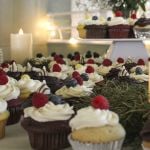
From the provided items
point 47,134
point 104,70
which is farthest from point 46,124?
point 104,70

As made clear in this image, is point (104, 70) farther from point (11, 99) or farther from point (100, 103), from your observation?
point (100, 103)

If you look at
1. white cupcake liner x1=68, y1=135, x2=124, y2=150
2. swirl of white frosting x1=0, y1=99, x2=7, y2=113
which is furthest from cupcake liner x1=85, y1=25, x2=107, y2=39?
white cupcake liner x1=68, y1=135, x2=124, y2=150

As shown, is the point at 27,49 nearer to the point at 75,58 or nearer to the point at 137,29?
the point at 75,58

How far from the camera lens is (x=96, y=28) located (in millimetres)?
1612

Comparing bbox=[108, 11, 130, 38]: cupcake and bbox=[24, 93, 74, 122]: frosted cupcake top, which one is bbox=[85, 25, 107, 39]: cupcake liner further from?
bbox=[24, 93, 74, 122]: frosted cupcake top

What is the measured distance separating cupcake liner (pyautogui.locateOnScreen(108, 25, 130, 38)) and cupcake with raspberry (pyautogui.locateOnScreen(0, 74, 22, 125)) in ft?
2.77

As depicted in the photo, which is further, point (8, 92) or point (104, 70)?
point (104, 70)

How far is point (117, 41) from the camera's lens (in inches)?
62.4

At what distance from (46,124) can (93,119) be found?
3.8 inches

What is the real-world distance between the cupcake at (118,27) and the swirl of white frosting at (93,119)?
102 centimetres

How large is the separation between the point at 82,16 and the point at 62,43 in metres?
0.19

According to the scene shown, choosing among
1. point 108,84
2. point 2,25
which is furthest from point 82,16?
point 108,84

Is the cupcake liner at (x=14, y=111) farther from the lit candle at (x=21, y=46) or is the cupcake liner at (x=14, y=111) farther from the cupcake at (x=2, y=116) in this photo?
the lit candle at (x=21, y=46)

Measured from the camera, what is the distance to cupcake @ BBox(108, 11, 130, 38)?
1.56 meters
